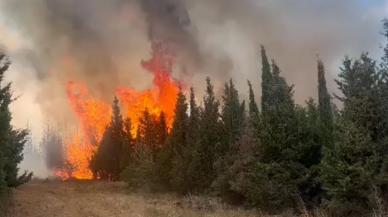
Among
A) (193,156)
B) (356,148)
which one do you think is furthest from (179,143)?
(356,148)

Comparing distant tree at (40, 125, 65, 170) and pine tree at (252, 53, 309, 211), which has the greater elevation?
distant tree at (40, 125, 65, 170)

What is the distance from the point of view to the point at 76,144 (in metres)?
117

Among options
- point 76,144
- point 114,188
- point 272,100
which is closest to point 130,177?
point 114,188

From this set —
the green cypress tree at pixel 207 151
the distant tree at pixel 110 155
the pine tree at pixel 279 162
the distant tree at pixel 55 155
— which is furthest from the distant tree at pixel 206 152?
the distant tree at pixel 55 155

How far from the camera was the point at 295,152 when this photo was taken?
102 ft

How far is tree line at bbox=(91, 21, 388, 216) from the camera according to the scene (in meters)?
24.3

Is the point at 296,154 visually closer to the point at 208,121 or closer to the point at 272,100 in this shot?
the point at 272,100

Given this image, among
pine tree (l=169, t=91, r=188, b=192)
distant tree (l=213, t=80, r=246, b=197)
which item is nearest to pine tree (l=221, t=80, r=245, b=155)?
distant tree (l=213, t=80, r=246, b=197)

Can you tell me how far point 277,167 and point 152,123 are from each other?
48081 mm

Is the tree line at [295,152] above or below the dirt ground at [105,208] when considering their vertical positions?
above

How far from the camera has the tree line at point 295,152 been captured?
24312 millimetres

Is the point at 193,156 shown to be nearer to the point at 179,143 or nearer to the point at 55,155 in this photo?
the point at 179,143

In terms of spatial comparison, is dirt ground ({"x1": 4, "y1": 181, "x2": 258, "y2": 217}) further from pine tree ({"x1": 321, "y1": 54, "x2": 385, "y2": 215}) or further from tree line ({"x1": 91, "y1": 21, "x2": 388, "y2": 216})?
pine tree ({"x1": 321, "y1": 54, "x2": 385, "y2": 215})

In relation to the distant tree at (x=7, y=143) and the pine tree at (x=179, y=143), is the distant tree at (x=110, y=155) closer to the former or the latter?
the pine tree at (x=179, y=143)
